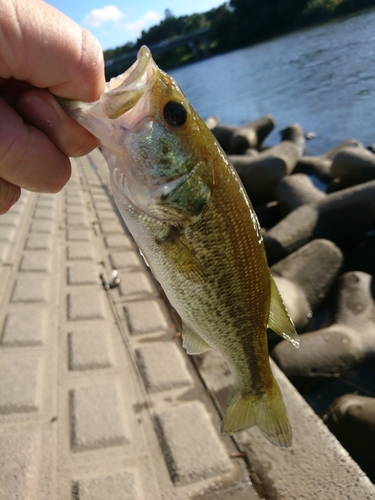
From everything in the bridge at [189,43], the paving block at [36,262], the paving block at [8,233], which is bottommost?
the paving block at [36,262]

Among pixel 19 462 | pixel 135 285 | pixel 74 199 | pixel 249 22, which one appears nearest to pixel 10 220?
pixel 74 199

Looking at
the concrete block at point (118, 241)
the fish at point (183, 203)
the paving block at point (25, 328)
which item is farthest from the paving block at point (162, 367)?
the concrete block at point (118, 241)

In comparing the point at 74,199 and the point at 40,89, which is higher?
the point at 40,89

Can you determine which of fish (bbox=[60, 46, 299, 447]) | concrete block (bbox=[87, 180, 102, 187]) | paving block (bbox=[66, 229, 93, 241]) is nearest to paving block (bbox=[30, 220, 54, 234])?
paving block (bbox=[66, 229, 93, 241])

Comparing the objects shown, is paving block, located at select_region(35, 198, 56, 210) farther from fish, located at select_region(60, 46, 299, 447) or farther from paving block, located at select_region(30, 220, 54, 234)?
fish, located at select_region(60, 46, 299, 447)

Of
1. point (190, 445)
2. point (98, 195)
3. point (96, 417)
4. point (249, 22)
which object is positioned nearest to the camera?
point (190, 445)

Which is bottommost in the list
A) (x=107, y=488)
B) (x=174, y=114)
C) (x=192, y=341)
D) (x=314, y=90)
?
(x=314, y=90)

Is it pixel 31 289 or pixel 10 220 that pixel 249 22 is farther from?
pixel 31 289

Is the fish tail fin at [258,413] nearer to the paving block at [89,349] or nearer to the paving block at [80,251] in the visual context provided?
the paving block at [89,349]
